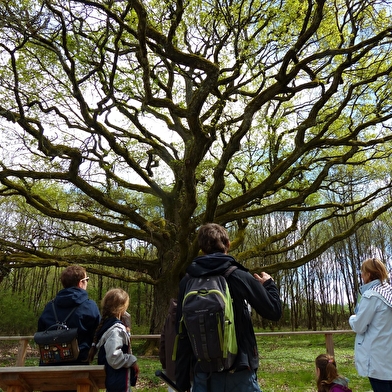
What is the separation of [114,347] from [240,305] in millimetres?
1339

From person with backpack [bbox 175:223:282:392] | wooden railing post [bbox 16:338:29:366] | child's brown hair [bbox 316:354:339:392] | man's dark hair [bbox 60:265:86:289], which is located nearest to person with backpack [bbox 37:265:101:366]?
man's dark hair [bbox 60:265:86:289]

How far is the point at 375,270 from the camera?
11.5 ft

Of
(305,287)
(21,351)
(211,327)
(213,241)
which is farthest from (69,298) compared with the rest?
(305,287)

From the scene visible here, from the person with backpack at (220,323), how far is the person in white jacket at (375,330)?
1.55 m

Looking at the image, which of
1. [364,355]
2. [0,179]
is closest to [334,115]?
[364,355]

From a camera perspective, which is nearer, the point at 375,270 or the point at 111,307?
the point at 111,307

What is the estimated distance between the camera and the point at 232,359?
2104mm

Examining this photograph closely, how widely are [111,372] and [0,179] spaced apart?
8.14 meters

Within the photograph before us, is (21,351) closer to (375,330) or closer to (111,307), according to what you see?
(111,307)

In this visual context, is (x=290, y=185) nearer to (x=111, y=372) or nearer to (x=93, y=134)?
(x=93, y=134)

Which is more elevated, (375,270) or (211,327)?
(375,270)

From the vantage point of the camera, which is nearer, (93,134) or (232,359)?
(232,359)

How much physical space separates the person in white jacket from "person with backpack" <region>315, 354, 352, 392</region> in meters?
0.48

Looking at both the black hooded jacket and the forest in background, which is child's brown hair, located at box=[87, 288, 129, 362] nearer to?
the black hooded jacket
